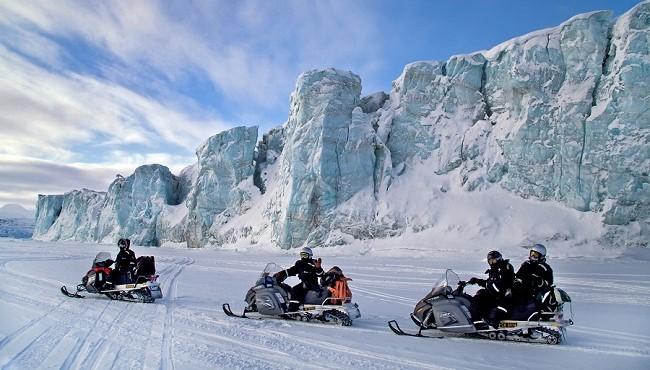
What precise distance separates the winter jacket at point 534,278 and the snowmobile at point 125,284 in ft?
24.5

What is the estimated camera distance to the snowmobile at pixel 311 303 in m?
7.76

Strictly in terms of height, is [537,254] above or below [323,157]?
below

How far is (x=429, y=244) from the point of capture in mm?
30609

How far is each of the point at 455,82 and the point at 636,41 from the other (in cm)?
1259

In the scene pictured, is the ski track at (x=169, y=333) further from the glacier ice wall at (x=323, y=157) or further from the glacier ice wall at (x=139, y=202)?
the glacier ice wall at (x=139, y=202)

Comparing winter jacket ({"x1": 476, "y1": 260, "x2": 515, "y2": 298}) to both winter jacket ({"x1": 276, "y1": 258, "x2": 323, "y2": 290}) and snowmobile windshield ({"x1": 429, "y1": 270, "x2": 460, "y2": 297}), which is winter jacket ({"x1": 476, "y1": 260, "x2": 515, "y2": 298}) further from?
winter jacket ({"x1": 276, "y1": 258, "x2": 323, "y2": 290})

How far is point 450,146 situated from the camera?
119 ft

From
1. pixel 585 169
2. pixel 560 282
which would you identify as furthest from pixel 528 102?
→ pixel 560 282

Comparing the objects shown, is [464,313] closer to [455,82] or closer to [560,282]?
[560,282]

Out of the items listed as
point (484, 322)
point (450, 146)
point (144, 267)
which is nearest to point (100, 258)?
point (144, 267)

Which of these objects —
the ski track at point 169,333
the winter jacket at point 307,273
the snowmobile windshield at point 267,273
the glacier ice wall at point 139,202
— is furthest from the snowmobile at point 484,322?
the glacier ice wall at point 139,202

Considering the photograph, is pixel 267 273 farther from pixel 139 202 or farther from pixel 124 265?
pixel 139 202

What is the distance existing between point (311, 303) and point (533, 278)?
3727mm

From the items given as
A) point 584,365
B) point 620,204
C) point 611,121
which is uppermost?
point 611,121
